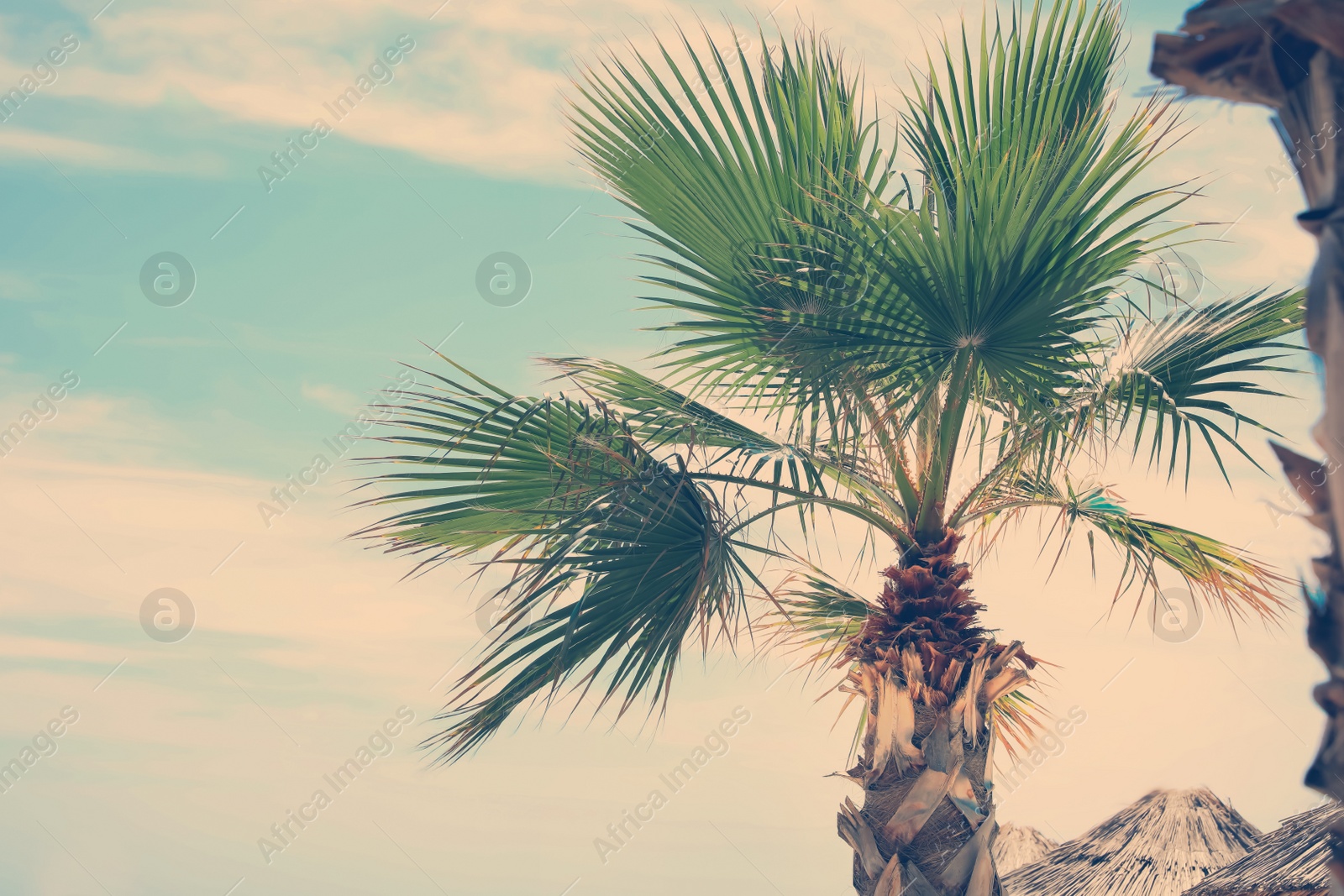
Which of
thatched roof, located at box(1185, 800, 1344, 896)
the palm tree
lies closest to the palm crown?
the palm tree

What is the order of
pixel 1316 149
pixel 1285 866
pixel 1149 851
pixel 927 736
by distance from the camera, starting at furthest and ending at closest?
pixel 1149 851 → pixel 1285 866 → pixel 927 736 → pixel 1316 149

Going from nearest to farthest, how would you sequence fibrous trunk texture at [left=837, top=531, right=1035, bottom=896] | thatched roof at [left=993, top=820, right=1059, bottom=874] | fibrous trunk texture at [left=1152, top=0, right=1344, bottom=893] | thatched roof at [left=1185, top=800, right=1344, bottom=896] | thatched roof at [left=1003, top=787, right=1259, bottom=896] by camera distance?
fibrous trunk texture at [left=1152, top=0, right=1344, bottom=893] → fibrous trunk texture at [left=837, top=531, right=1035, bottom=896] → thatched roof at [left=1185, top=800, right=1344, bottom=896] → thatched roof at [left=1003, top=787, right=1259, bottom=896] → thatched roof at [left=993, top=820, right=1059, bottom=874]

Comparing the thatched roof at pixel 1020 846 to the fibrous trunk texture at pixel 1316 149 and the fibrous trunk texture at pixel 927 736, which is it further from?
the fibrous trunk texture at pixel 1316 149

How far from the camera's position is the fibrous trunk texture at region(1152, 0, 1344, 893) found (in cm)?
233

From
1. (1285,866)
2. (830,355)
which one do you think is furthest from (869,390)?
(1285,866)

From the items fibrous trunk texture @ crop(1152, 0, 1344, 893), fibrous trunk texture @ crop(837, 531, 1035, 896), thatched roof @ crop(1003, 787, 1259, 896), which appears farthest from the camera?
thatched roof @ crop(1003, 787, 1259, 896)

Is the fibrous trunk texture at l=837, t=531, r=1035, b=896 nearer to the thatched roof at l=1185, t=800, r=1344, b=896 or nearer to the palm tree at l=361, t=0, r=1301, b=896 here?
the palm tree at l=361, t=0, r=1301, b=896

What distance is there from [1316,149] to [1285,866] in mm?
7210

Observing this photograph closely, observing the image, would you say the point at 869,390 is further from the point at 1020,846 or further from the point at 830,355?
the point at 1020,846

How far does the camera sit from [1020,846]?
35.6ft

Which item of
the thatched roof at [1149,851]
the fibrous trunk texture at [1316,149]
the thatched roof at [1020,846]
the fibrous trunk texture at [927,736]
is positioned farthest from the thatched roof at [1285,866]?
the fibrous trunk texture at [1316,149]

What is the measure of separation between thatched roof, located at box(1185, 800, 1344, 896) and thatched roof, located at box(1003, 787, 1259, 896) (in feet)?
1.80

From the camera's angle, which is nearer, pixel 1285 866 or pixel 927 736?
pixel 927 736

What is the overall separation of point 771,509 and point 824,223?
1.59m
